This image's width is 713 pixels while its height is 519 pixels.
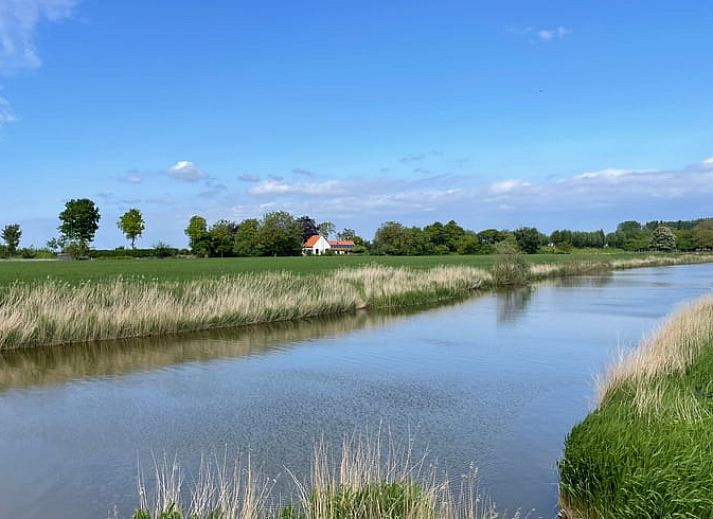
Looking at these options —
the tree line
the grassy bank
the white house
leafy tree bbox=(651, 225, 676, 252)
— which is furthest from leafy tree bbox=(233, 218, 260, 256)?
leafy tree bbox=(651, 225, 676, 252)

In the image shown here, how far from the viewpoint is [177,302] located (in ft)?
54.1

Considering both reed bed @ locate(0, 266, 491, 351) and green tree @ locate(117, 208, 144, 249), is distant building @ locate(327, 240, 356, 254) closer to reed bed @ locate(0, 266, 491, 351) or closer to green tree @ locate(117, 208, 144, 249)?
green tree @ locate(117, 208, 144, 249)

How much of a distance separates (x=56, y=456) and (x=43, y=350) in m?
7.35

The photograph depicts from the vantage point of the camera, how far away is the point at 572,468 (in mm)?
5109

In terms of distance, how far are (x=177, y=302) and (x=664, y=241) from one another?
108231mm

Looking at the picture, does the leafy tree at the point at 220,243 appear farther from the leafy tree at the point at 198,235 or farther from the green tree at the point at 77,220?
the green tree at the point at 77,220

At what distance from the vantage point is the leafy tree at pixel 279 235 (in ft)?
294

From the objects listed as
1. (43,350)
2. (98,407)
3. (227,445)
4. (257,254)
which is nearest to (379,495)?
(227,445)

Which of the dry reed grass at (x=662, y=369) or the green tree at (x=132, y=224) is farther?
the green tree at (x=132, y=224)

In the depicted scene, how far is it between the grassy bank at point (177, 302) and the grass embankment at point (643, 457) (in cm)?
1158

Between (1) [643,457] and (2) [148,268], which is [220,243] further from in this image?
(1) [643,457]

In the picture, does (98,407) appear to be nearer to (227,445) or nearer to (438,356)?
(227,445)

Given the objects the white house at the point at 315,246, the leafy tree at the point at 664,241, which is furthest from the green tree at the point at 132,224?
the leafy tree at the point at 664,241

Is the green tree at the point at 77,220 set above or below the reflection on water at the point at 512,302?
above
